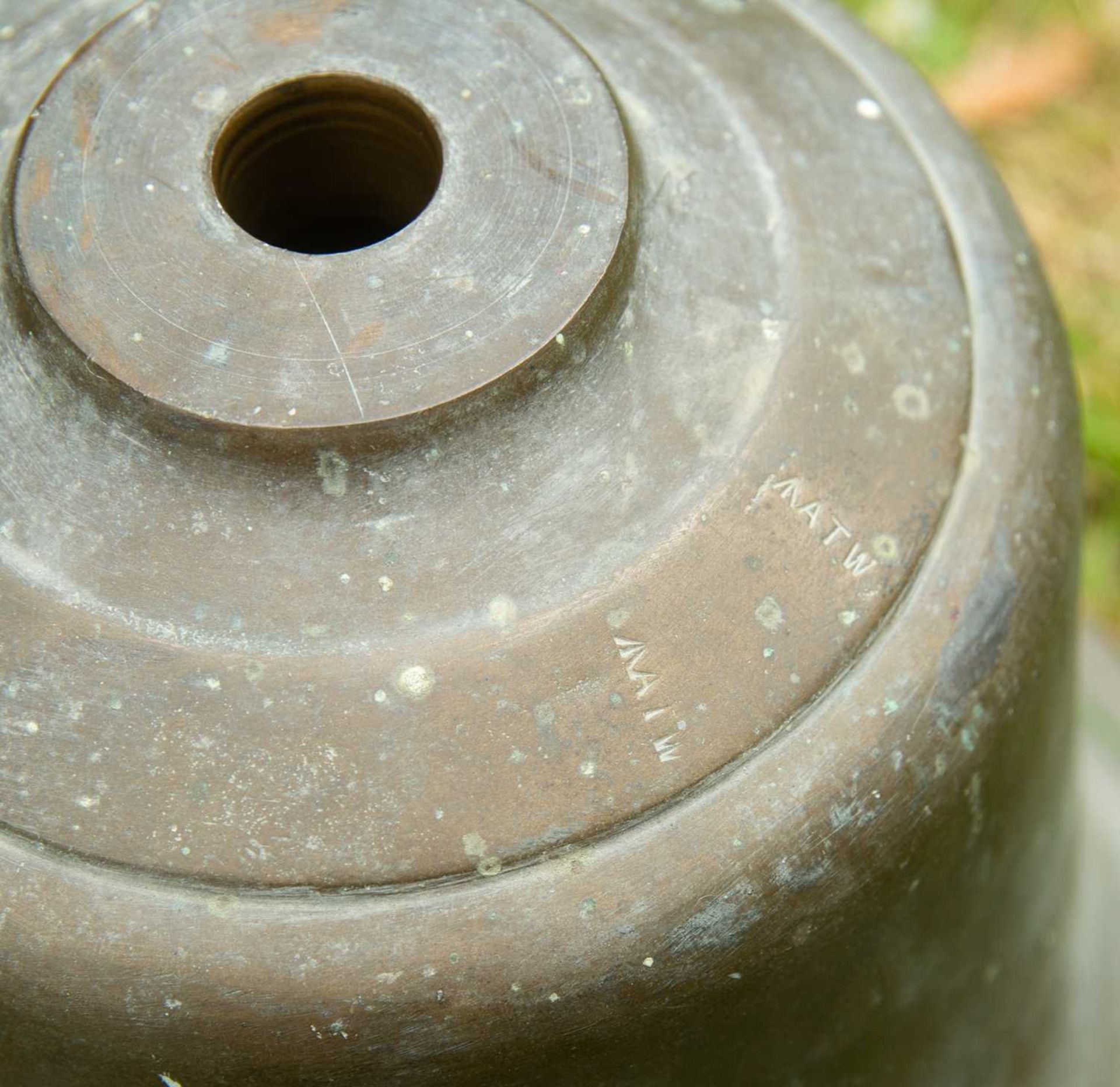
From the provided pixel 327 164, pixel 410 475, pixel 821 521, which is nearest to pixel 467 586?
pixel 410 475

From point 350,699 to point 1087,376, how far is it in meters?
1.78

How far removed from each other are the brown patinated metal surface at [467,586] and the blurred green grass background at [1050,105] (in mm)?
1557

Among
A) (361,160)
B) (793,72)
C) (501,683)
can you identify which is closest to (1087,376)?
(793,72)

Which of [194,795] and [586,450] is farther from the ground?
[586,450]

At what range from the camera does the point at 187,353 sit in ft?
2.64

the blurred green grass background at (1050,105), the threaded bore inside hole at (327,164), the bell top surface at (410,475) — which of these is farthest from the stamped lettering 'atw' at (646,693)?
the blurred green grass background at (1050,105)

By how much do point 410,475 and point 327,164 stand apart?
12.5 inches

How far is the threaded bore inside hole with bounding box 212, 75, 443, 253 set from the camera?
2.95 ft

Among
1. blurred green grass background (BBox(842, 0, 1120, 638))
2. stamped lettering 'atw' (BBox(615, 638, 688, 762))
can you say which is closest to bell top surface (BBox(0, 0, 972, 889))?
stamped lettering 'atw' (BBox(615, 638, 688, 762))

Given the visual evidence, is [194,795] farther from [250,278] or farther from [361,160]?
[361,160]

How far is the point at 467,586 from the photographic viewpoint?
0.81 meters

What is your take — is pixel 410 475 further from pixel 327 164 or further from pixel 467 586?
pixel 327 164

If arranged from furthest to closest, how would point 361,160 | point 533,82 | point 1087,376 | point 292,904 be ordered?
1. point 1087,376
2. point 361,160
3. point 533,82
4. point 292,904

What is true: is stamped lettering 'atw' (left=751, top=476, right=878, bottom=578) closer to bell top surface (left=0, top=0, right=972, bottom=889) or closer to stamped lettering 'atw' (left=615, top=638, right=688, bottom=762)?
bell top surface (left=0, top=0, right=972, bottom=889)
